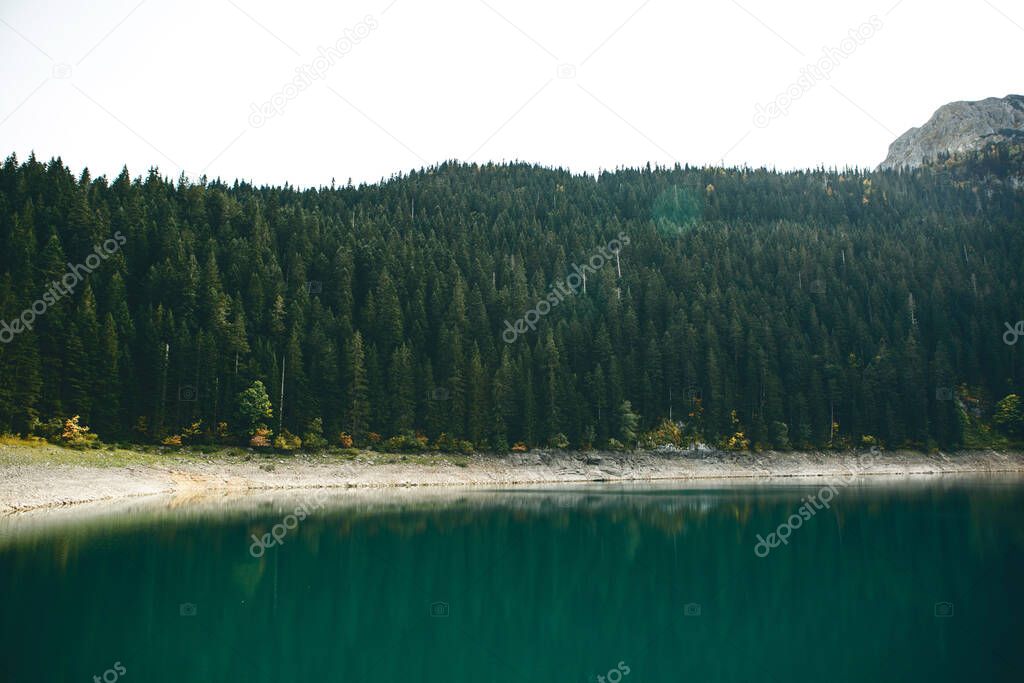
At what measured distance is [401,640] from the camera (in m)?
16.6

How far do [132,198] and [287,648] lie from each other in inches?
3121

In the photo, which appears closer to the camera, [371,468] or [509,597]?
[509,597]

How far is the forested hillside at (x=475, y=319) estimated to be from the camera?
212ft

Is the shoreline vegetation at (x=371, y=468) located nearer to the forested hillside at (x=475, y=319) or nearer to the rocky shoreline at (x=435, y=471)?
the rocky shoreline at (x=435, y=471)

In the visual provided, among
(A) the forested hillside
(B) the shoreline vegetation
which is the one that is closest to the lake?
(B) the shoreline vegetation

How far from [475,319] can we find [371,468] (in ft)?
84.3

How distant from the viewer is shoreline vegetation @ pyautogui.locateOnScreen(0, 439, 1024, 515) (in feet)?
143

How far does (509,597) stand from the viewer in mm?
21141

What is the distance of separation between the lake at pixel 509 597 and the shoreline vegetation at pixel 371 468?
614cm

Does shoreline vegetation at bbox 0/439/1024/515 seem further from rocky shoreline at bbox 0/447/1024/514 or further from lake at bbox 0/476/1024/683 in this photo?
lake at bbox 0/476/1024/683

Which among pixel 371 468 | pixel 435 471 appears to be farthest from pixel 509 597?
pixel 435 471

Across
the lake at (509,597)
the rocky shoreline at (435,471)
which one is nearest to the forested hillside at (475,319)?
the rocky shoreline at (435,471)

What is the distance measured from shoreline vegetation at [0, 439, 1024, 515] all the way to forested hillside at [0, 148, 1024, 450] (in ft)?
10.4

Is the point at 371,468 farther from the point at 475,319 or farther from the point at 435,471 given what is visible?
the point at 475,319
